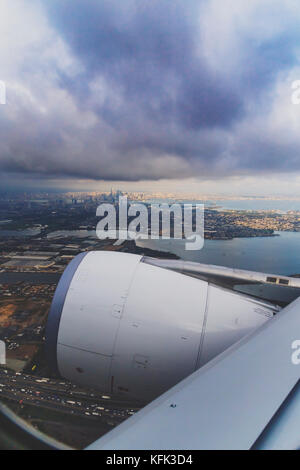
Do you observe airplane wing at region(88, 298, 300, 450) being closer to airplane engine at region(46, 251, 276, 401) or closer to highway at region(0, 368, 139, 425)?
airplane engine at region(46, 251, 276, 401)

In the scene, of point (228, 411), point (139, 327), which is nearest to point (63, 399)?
point (139, 327)

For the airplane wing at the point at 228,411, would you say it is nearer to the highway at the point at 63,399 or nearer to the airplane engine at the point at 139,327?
the airplane engine at the point at 139,327

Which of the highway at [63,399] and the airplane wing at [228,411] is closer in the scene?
the airplane wing at [228,411]

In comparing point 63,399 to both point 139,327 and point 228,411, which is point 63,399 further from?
point 228,411

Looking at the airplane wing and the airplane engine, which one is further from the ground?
the airplane wing

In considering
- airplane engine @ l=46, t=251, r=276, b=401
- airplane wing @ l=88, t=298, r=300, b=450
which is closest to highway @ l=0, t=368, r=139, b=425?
airplane engine @ l=46, t=251, r=276, b=401

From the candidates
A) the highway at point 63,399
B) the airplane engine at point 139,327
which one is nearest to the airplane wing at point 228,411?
the airplane engine at point 139,327
